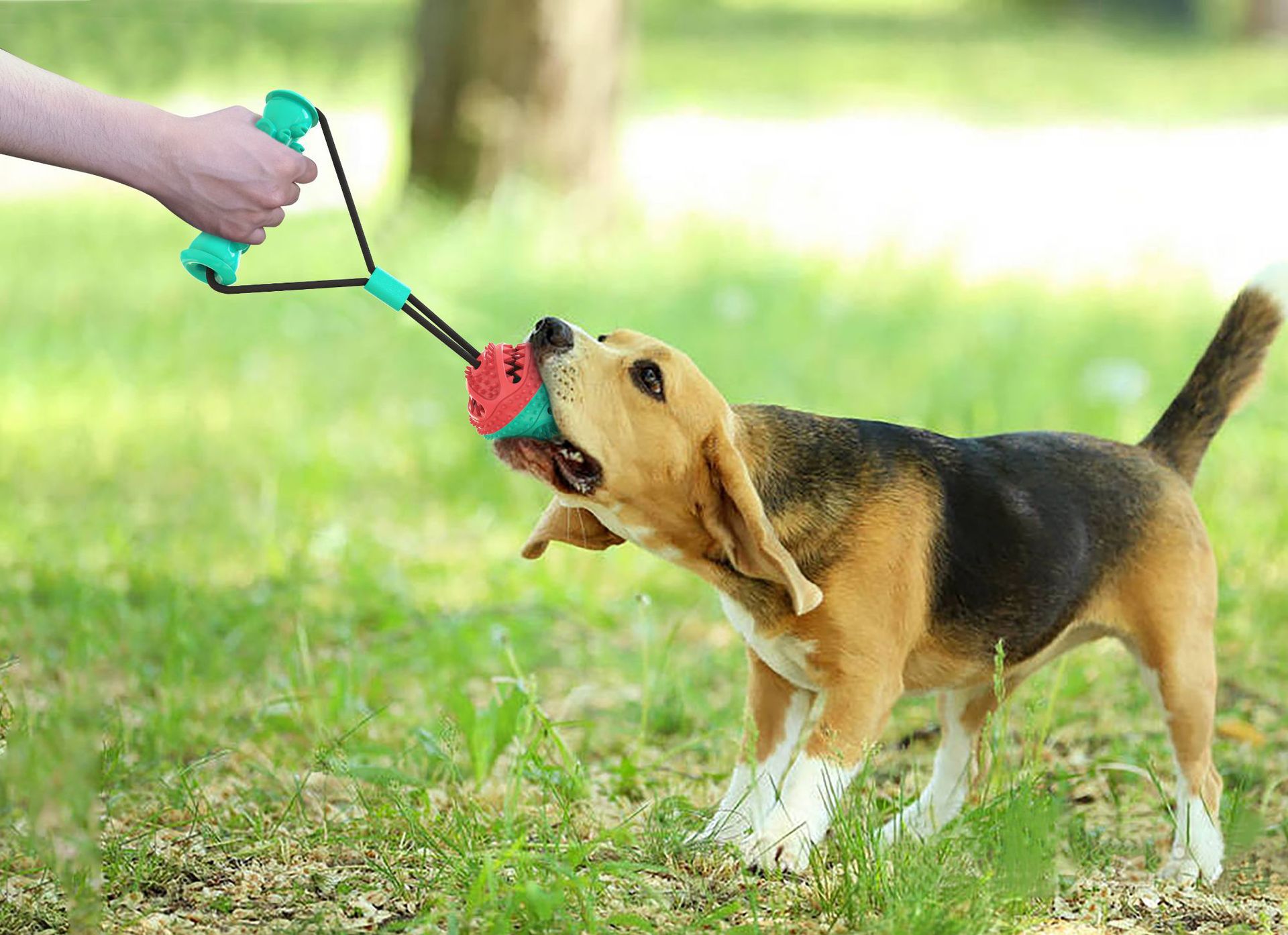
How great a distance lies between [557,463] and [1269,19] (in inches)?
1076

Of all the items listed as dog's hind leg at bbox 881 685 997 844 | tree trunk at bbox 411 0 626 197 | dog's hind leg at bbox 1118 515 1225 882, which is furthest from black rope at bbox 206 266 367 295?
tree trunk at bbox 411 0 626 197

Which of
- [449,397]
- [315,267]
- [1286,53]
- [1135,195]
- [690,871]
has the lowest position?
[690,871]

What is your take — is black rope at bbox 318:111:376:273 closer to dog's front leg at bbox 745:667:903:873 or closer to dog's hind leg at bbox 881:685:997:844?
dog's front leg at bbox 745:667:903:873

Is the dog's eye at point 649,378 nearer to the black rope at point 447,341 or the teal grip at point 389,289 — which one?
the black rope at point 447,341

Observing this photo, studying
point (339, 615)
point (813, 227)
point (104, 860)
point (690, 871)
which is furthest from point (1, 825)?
point (813, 227)

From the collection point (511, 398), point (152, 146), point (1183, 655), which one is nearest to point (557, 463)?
point (511, 398)

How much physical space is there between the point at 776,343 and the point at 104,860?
536 cm

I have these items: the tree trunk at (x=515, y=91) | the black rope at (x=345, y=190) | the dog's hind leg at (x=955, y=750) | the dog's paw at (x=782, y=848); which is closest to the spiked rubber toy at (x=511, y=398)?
the black rope at (x=345, y=190)

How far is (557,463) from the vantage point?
3398 millimetres

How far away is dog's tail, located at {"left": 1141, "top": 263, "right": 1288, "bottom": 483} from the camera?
4.11 meters

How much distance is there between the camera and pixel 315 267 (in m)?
9.87

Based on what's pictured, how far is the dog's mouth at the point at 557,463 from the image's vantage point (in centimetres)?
339

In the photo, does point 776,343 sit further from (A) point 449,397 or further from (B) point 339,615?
(B) point 339,615

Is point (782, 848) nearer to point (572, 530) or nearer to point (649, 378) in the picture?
point (572, 530)
